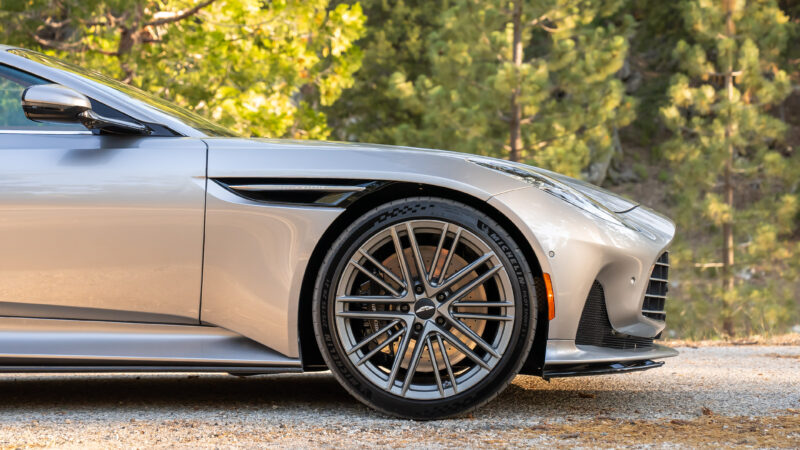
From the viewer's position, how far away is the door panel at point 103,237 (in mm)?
3203

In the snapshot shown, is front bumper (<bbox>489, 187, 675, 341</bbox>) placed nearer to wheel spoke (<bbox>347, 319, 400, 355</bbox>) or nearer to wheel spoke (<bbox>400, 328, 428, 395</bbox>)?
wheel spoke (<bbox>400, 328, 428, 395</bbox>)

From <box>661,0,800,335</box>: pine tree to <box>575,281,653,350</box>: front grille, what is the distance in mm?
15351

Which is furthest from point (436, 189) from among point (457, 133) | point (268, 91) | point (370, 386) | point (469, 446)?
point (457, 133)

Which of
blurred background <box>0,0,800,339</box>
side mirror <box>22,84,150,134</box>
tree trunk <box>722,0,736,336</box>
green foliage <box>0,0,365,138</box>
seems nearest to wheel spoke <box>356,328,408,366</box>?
side mirror <box>22,84,150,134</box>

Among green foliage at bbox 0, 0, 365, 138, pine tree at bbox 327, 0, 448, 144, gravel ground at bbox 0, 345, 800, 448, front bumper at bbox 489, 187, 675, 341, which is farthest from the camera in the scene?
pine tree at bbox 327, 0, 448, 144

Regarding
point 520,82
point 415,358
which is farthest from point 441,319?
point 520,82

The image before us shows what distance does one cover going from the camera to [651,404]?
3564 mm

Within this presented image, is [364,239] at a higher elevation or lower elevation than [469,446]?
higher

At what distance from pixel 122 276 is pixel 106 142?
0.53 m

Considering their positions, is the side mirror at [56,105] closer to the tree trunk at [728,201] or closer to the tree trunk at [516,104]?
the tree trunk at [516,104]

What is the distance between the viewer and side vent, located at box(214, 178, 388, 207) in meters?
3.23

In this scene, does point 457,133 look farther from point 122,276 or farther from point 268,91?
point 122,276

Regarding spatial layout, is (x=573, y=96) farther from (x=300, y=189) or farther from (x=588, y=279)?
(x=300, y=189)

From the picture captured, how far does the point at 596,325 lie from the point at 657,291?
0.44 metres
